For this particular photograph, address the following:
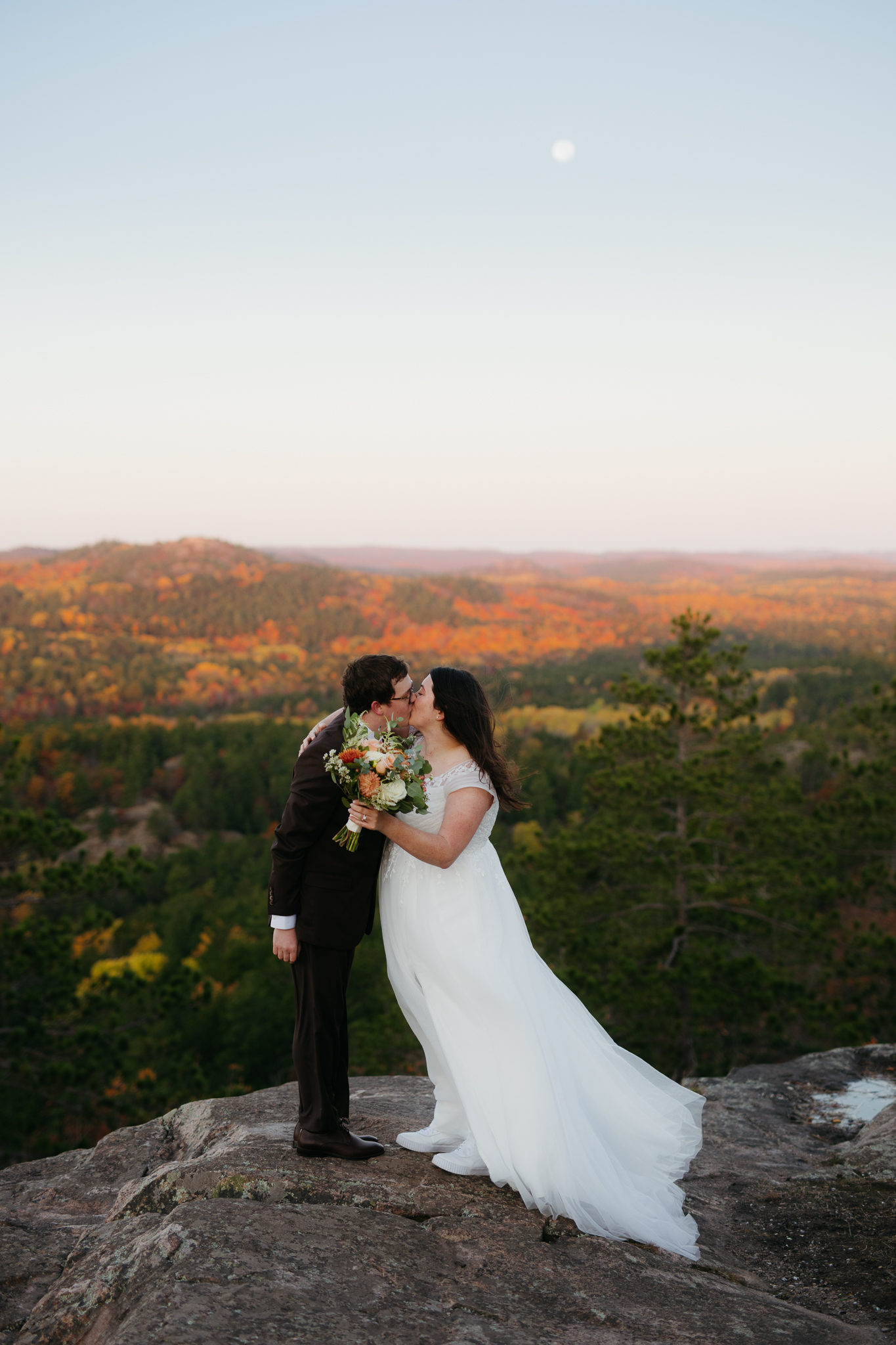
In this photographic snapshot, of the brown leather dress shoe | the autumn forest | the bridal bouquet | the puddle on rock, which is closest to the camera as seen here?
the bridal bouquet

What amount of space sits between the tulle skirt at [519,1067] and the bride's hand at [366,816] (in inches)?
21.5

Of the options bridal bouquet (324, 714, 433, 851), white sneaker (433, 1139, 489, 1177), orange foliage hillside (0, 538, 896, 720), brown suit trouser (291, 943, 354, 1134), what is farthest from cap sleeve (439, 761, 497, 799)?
orange foliage hillside (0, 538, 896, 720)

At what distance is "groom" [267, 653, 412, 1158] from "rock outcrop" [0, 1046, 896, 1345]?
9.3 inches

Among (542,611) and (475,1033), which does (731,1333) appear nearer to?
(475,1033)

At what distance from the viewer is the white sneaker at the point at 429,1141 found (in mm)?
3906

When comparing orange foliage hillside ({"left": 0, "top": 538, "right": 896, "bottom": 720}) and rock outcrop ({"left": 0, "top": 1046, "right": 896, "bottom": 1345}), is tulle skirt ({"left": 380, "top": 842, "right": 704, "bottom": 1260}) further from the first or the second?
orange foliage hillside ({"left": 0, "top": 538, "right": 896, "bottom": 720})

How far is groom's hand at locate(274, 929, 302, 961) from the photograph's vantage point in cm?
366

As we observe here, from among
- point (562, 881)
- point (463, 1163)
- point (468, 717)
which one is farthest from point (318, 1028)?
point (562, 881)

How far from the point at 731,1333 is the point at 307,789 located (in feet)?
7.77

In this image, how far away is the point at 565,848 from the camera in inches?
551

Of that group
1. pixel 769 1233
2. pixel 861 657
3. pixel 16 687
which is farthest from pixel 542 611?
pixel 769 1233

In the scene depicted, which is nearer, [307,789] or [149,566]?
[307,789]

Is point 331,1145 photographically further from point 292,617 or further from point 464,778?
point 292,617

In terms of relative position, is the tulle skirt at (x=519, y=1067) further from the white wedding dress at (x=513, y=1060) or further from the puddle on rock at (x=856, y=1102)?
the puddle on rock at (x=856, y=1102)
